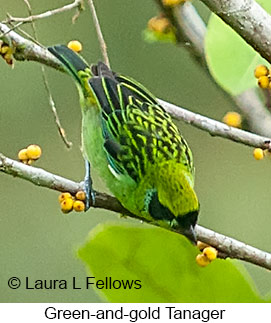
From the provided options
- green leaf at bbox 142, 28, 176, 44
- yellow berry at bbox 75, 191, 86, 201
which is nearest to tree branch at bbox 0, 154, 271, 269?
yellow berry at bbox 75, 191, 86, 201

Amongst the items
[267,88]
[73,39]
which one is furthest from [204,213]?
[73,39]

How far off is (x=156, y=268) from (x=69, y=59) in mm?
340

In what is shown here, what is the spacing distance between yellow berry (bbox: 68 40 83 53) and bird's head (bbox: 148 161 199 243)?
0.22 meters

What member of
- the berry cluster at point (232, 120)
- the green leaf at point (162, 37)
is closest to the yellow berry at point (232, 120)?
the berry cluster at point (232, 120)

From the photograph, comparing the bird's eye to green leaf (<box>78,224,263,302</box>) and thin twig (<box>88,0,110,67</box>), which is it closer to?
green leaf (<box>78,224,263,302</box>)

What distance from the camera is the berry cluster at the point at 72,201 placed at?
33.9 inches

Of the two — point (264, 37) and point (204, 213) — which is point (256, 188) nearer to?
point (204, 213)

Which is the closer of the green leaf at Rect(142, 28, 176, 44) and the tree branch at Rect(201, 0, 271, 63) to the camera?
the tree branch at Rect(201, 0, 271, 63)

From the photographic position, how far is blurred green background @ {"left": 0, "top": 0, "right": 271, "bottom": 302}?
3.03 feet

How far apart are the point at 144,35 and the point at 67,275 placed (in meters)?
0.39

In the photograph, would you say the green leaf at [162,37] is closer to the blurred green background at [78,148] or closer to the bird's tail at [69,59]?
the blurred green background at [78,148]

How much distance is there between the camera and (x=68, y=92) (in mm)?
954

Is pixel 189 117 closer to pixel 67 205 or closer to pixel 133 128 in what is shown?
pixel 133 128

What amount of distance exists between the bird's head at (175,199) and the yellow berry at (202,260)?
0.16ft
